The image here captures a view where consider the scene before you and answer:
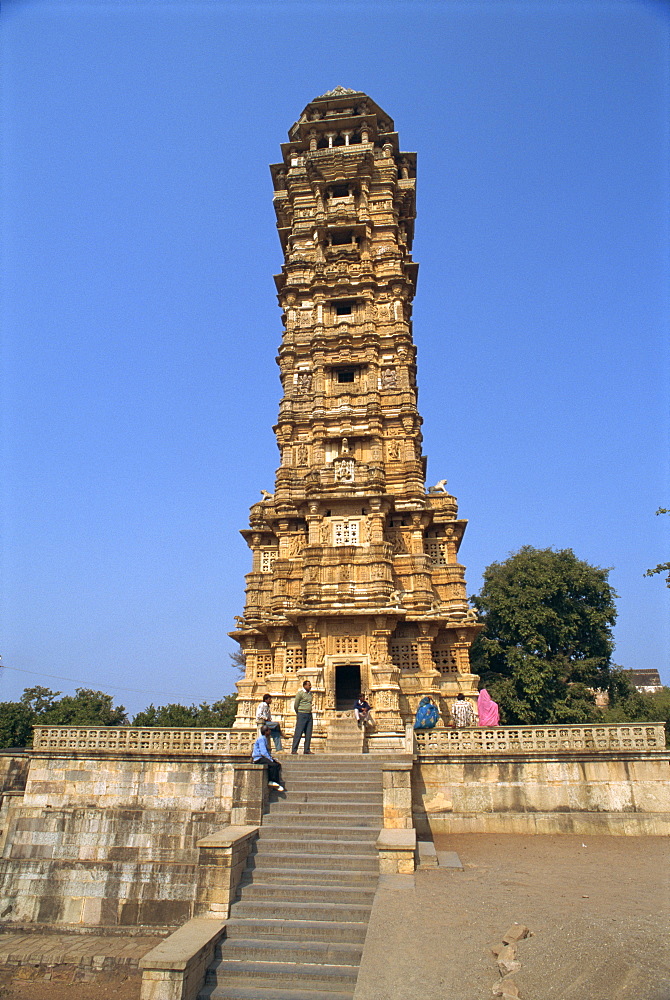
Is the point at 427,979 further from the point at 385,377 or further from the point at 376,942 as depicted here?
the point at 385,377

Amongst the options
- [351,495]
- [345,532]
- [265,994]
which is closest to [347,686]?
[345,532]

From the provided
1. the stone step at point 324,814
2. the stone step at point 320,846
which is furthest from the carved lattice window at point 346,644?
the stone step at point 320,846

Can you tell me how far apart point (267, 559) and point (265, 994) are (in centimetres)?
1993

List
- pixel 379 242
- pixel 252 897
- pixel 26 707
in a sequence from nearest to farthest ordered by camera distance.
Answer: pixel 252 897, pixel 379 242, pixel 26 707

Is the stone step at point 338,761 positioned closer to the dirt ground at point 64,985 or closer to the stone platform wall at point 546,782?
the stone platform wall at point 546,782

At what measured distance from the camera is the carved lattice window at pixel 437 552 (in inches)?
1056

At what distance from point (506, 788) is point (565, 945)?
32.8 ft

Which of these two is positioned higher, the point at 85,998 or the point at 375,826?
the point at 375,826

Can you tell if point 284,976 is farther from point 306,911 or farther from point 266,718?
point 266,718

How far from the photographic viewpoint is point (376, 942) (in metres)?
6.95

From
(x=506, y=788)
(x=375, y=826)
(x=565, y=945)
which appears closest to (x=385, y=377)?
(x=506, y=788)

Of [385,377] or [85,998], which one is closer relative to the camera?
[85,998]

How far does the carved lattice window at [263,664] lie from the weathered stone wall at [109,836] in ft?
28.2

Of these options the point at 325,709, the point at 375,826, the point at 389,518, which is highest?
the point at 389,518
